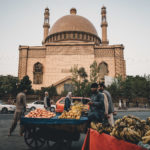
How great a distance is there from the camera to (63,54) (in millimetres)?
34188

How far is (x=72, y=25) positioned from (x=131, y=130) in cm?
4279

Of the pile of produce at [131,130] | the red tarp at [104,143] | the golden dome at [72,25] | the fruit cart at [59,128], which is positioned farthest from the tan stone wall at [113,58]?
the pile of produce at [131,130]

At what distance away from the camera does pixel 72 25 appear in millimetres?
42625

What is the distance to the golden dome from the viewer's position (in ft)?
138

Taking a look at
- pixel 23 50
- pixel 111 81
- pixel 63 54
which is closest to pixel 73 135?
pixel 111 81

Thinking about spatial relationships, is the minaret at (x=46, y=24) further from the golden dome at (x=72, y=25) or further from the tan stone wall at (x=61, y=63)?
the tan stone wall at (x=61, y=63)

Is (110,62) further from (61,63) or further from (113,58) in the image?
(61,63)

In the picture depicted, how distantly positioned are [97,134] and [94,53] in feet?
106

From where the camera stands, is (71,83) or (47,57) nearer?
(71,83)

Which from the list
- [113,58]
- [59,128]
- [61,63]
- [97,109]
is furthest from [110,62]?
Result: [59,128]

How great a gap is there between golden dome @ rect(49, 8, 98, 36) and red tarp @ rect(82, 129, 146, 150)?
1604 inches

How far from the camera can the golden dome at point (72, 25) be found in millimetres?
42188

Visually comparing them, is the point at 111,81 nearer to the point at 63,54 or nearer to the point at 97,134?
the point at 63,54

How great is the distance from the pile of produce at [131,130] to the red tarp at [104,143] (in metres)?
0.08
